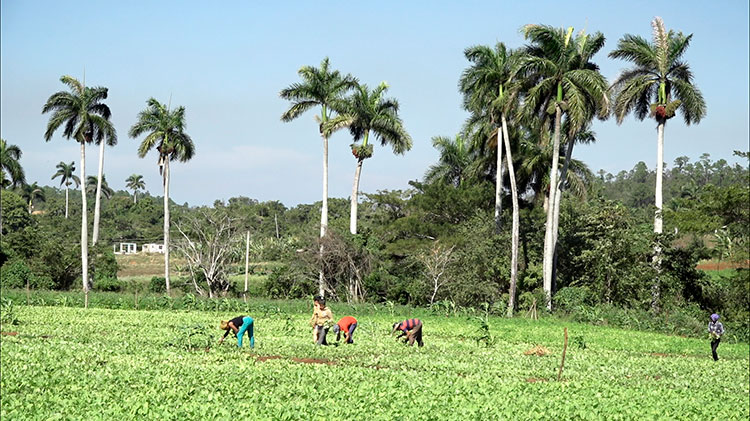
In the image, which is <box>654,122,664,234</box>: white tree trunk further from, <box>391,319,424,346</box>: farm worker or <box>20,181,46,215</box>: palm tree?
<box>20,181,46,215</box>: palm tree

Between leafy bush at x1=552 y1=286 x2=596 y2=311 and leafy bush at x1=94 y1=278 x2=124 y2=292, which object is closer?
leafy bush at x1=552 y1=286 x2=596 y2=311

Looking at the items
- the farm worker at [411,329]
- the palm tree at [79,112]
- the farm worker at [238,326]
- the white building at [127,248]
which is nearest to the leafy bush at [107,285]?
the palm tree at [79,112]

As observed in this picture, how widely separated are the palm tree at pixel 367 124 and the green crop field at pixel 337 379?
92.3 feet

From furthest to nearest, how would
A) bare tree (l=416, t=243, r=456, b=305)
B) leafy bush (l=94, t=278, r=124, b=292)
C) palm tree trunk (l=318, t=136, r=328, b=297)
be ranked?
leafy bush (l=94, t=278, r=124, b=292) → palm tree trunk (l=318, t=136, r=328, b=297) → bare tree (l=416, t=243, r=456, b=305)

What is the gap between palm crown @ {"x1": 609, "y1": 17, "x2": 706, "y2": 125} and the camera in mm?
46938

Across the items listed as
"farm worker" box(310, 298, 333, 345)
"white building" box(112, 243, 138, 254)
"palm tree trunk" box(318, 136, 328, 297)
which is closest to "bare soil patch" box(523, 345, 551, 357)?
"farm worker" box(310, 298, 333, 345)

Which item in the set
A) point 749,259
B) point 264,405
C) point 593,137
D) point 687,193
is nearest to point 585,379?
point 264,405

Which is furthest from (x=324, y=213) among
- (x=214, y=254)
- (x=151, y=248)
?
(x=151, y=248)

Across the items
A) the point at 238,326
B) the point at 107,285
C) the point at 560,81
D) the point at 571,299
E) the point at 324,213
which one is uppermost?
the point at 560,81

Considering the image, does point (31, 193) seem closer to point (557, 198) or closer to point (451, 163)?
point (451, 163)

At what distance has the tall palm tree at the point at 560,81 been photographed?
4634cm

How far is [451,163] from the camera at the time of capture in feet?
224

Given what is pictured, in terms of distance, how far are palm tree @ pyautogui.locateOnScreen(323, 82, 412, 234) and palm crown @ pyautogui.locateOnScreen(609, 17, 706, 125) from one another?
50.9 ft

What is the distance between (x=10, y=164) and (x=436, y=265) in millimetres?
41629
